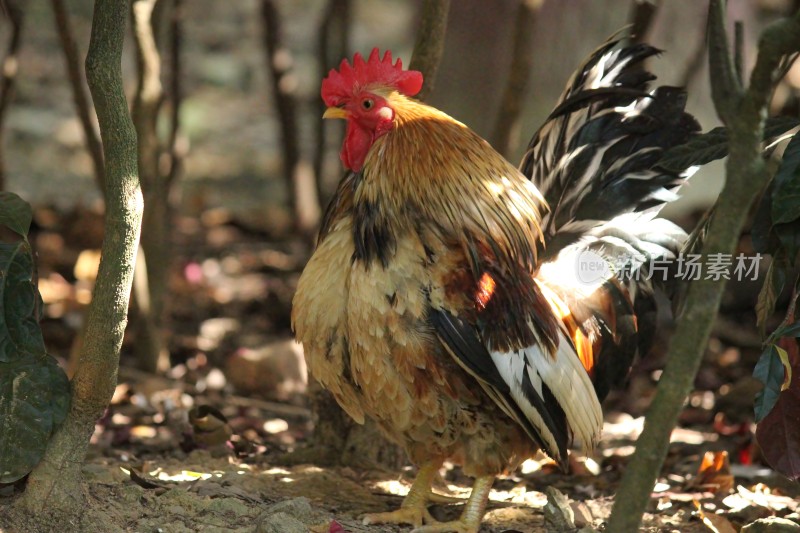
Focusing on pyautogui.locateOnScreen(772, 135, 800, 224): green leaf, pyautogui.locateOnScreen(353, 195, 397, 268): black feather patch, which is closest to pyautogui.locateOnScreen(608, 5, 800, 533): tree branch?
pyautogui.locateOnScreen(772, 135, 800, 224): green leaf

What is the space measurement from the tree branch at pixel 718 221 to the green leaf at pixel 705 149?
2.71 feet

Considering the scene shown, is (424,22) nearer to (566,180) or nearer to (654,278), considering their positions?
(566,180)

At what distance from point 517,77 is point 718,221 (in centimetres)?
291

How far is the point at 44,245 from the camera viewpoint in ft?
25.1

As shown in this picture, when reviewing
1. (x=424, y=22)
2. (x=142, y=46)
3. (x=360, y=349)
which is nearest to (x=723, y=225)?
(x=360, y=349)

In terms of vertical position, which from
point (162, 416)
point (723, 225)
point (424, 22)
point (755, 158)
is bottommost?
point (162, 416)

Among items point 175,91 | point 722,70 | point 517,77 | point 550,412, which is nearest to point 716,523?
point 550,412

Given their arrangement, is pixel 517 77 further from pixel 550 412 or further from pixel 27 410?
pixel 27 410

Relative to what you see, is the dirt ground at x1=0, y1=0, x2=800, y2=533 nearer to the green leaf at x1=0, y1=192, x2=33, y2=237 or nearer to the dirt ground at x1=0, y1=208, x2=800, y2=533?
the dirt ground at x1=0, y1=208, x2=800, y2=533

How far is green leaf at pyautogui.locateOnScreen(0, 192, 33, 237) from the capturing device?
308cm

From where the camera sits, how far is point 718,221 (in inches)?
102

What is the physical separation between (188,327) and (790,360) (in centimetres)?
450

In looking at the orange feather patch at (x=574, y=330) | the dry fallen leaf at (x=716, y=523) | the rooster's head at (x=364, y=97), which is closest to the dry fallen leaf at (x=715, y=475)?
the dry fallen leaf at (x=716, y=523)

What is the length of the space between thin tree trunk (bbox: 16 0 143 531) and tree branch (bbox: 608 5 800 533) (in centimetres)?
170
